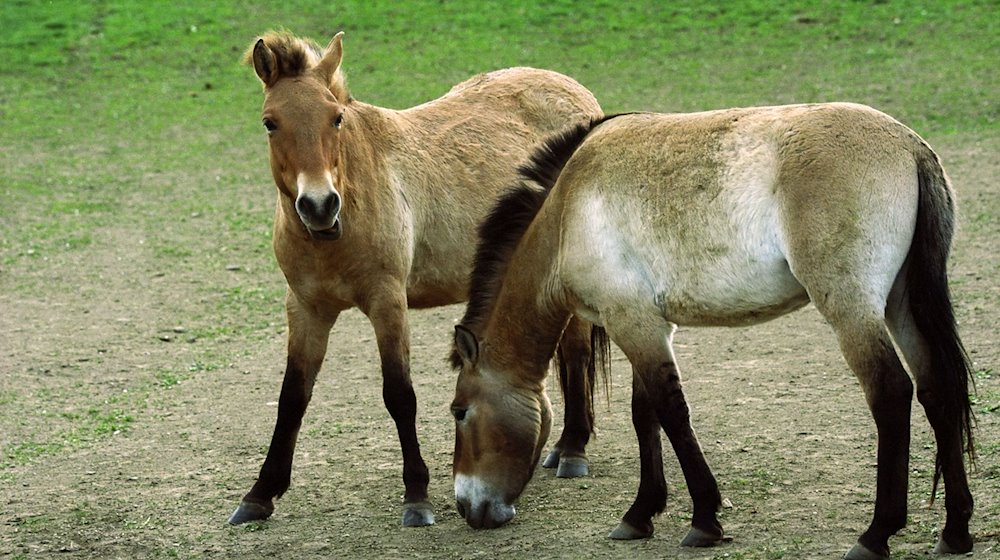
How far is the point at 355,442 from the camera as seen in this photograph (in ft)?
24.0

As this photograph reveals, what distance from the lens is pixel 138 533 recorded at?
5883 millimetres

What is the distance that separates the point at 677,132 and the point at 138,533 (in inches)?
119

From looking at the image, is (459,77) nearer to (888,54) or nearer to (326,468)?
(888,54)

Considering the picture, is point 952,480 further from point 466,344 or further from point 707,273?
point 466,344

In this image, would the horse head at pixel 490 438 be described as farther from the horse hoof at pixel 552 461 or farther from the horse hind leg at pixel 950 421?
the horse hind leg at pixel 950 421

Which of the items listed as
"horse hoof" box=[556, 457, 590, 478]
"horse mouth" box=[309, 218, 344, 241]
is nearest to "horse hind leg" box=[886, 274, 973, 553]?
"horse hoof" box=[556, 457, 590, 478]

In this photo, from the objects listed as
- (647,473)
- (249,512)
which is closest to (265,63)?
(249,512)

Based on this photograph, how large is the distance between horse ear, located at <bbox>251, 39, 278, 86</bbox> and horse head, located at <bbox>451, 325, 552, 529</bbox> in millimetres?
1490

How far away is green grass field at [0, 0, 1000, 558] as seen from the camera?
348 inches

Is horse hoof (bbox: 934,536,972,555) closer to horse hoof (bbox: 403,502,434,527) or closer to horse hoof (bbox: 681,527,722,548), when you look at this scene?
horse hoof (bbox: 681,527,722,548)

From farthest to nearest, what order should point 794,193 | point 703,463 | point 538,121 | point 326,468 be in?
point 538,121 → point 326,468 → point 703,463 → point 794,193

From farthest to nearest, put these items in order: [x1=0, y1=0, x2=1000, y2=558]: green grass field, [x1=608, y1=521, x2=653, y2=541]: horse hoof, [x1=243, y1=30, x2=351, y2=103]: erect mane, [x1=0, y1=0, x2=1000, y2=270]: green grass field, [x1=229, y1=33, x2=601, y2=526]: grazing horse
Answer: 1. [x1=0, y1=0, x2=1000, y2=270]: green grass field
2. [x1=0, y1=0, x2=1000, y2=558]: green grass field
3. [x1=243, y1=30, x2=351, y2=103]: erect mane
4. [x1=229, y1=33, x2=601, y2=526]: grazing horse
5. [x1=608, y1=521, x2=653, y2=541]: horse hoof

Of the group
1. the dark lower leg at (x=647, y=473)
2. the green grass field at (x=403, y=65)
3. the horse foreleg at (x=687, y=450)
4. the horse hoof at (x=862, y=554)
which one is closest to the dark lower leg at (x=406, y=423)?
the dark lower leg at (x=647, y=473)

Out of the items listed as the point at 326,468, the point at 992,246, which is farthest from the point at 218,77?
the point at 326,468
